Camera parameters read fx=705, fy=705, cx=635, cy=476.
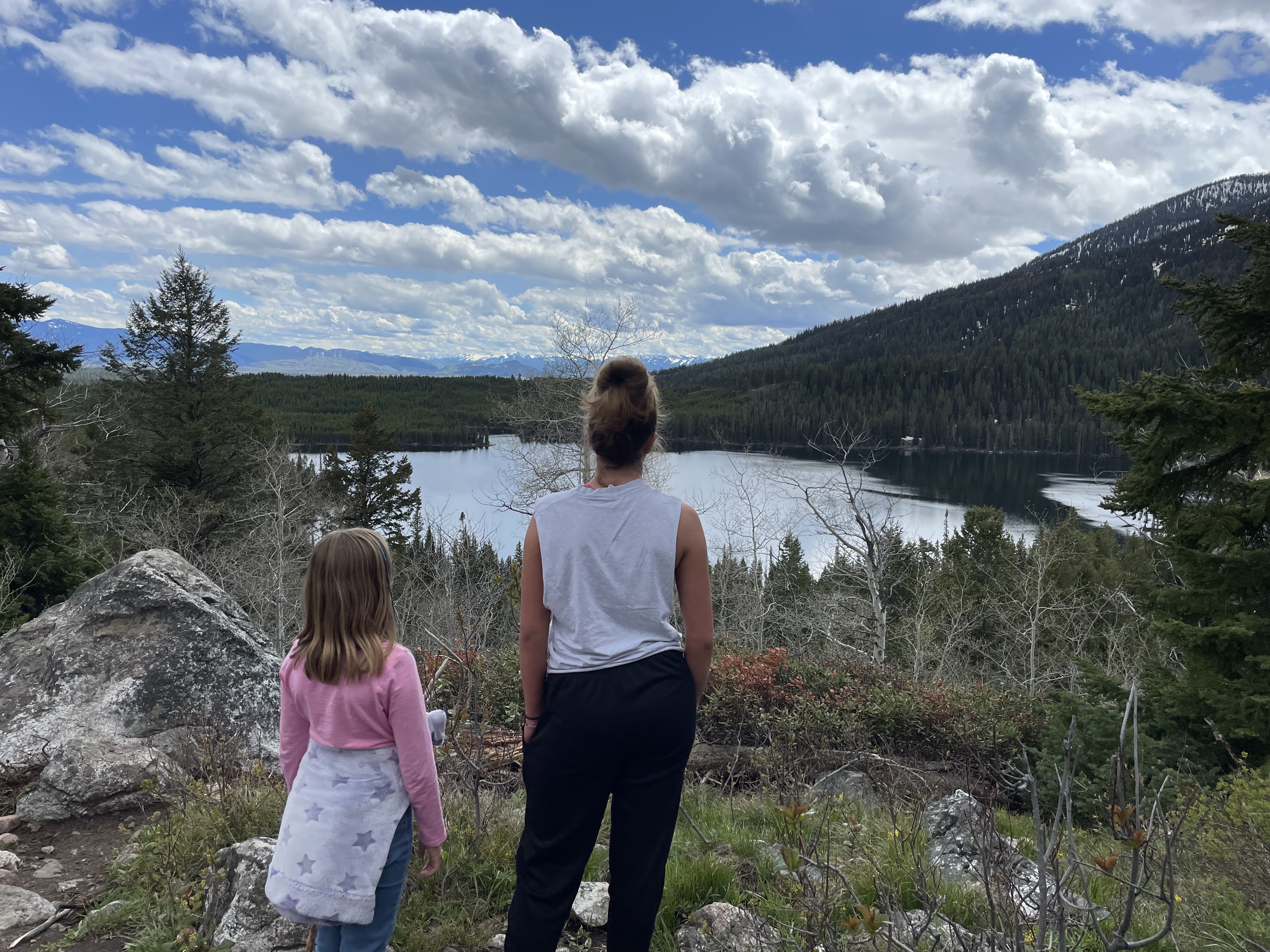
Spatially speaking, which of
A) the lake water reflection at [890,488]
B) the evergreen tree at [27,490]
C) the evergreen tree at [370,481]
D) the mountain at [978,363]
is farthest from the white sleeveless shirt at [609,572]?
the mountain at [978,363]

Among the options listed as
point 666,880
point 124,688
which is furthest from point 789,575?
point 666,880

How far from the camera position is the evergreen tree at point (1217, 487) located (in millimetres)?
5953

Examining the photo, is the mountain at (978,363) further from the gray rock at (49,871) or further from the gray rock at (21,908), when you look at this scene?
the gray rock at (21,908)

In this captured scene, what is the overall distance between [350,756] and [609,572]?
97 cm

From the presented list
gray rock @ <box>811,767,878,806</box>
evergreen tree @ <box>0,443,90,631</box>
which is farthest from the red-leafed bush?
evergreen tree @ <box>0,443,90,631</box>

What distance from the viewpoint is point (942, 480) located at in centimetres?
7238

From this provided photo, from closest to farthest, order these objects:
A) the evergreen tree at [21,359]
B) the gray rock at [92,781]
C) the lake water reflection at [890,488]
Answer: the gray rock at [92,781], the evergreen tree at [21,359], the lake water reflection at [890,488]

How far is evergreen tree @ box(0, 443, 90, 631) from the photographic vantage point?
465 inches

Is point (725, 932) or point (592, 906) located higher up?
point (725, 932)

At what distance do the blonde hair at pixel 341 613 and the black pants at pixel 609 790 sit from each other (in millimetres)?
557

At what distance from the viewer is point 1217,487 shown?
6.57m

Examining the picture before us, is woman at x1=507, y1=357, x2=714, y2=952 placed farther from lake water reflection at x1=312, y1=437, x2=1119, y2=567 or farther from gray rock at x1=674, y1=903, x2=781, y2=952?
lake water reflection at x1=312, y1=437, x2=1119, y2=567

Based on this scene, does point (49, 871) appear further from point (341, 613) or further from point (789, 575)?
point (789, 575)

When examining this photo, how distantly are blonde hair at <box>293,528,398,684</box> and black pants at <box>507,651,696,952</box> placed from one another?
1.83 ft
